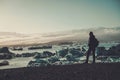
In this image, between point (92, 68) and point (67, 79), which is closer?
point (67, 79)

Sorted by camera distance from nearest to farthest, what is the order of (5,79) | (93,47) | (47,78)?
(47,78), (5,79), (93,47)

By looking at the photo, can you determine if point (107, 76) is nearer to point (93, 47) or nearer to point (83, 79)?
point (83, 79)

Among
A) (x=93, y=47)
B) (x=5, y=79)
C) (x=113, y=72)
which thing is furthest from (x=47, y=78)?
(x=93, y=47)

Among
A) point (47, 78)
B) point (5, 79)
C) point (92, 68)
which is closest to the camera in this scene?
point (47, 78)

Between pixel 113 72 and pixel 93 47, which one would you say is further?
pixel 93 47

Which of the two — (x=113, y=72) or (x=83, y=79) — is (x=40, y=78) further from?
(x=113, y=72)

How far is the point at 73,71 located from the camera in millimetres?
17000

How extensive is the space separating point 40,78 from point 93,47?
7331 millimetres

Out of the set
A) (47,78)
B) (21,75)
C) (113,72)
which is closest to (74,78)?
(47,78)

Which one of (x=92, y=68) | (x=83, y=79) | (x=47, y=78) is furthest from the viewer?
(x=92, y=68)

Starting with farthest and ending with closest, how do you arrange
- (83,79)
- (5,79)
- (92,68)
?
(92,68) < (5,79) < (83,79)

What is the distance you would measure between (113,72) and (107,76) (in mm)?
1252

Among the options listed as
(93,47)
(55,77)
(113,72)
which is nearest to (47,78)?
(55,77)

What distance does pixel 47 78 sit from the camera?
50.2ft
